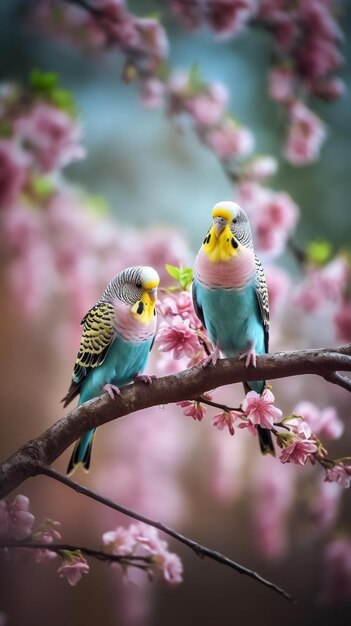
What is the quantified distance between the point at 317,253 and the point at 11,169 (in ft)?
2.86

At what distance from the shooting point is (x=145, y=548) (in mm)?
1419

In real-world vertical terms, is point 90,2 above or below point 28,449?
above

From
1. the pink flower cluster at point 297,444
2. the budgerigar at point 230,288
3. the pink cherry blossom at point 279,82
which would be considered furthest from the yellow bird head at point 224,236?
the pink cherry blossom at point 279,82

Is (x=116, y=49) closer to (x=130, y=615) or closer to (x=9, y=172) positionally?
(x=9, y=172)

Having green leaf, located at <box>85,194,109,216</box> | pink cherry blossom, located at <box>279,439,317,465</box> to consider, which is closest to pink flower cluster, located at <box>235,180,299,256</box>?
green leaf, located at <box>85,194,109,216</box>

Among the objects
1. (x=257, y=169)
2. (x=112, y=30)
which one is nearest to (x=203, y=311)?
(x=257, y=169)

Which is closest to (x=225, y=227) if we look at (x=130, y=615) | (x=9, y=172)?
(x=9, y=172)

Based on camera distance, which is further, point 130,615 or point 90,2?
point 90,2

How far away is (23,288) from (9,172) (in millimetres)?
296

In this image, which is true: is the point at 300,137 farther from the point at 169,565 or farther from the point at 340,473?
the point at 169,565

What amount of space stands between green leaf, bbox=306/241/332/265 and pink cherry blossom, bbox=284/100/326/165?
25 cm

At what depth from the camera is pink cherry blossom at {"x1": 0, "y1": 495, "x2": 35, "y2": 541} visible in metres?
1.28

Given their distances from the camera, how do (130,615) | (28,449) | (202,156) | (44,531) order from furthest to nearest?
(202,156), (130,615), (44,531), (28,449)

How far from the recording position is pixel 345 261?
1917mm
